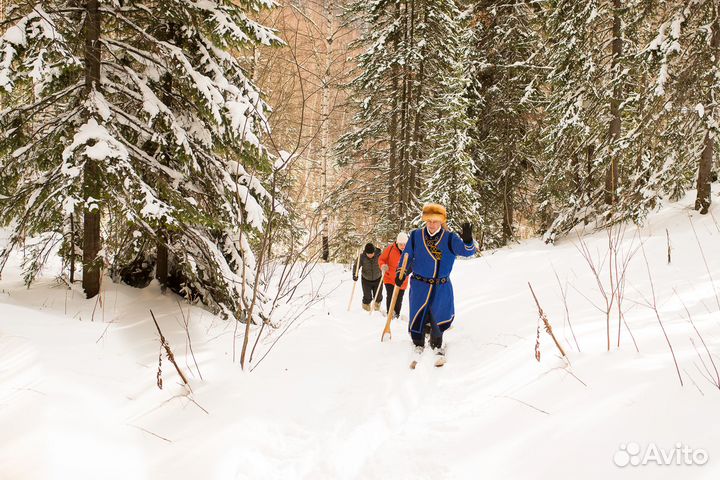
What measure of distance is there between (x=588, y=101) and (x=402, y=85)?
258 inches

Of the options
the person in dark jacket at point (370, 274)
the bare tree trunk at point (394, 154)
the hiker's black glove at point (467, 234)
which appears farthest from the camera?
the bare tree trunk at point (394, 154)

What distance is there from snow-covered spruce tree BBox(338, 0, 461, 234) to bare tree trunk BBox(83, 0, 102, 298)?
34.1 feet

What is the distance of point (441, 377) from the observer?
458 centimetres

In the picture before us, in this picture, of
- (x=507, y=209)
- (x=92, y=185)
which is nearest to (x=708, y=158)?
(x=507, y=209)

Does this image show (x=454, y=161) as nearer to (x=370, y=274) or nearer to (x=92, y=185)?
(x=370, y=274)

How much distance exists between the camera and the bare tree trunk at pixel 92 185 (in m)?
4.72

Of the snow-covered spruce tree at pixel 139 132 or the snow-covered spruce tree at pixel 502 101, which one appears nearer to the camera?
the snow-covered spruce tree at pixel 139 132

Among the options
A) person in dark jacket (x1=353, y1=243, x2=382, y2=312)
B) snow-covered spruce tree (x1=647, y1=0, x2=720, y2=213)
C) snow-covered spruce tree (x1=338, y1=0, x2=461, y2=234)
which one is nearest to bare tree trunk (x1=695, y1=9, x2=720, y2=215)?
snow-covered spruce tree (x1=647, y1=0, x2=720, y2=213)

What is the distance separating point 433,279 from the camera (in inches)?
209

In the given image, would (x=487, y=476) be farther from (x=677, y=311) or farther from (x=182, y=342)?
(x=182, y=342)

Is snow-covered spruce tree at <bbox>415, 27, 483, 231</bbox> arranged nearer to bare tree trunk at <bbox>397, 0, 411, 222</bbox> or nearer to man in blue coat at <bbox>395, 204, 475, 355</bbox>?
bare tree trunk at <bbox>397, 0, 411, 222</bbox>

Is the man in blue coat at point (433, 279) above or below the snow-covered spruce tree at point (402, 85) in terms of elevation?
below

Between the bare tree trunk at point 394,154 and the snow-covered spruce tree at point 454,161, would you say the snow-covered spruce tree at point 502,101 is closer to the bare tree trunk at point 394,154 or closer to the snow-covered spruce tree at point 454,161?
the snow-covered spruce tree at point 454,161

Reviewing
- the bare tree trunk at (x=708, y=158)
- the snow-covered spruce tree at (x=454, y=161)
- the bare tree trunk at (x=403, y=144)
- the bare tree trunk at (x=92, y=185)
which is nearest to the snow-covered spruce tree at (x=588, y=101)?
the bare tree trunk at (x=708, y=158)
